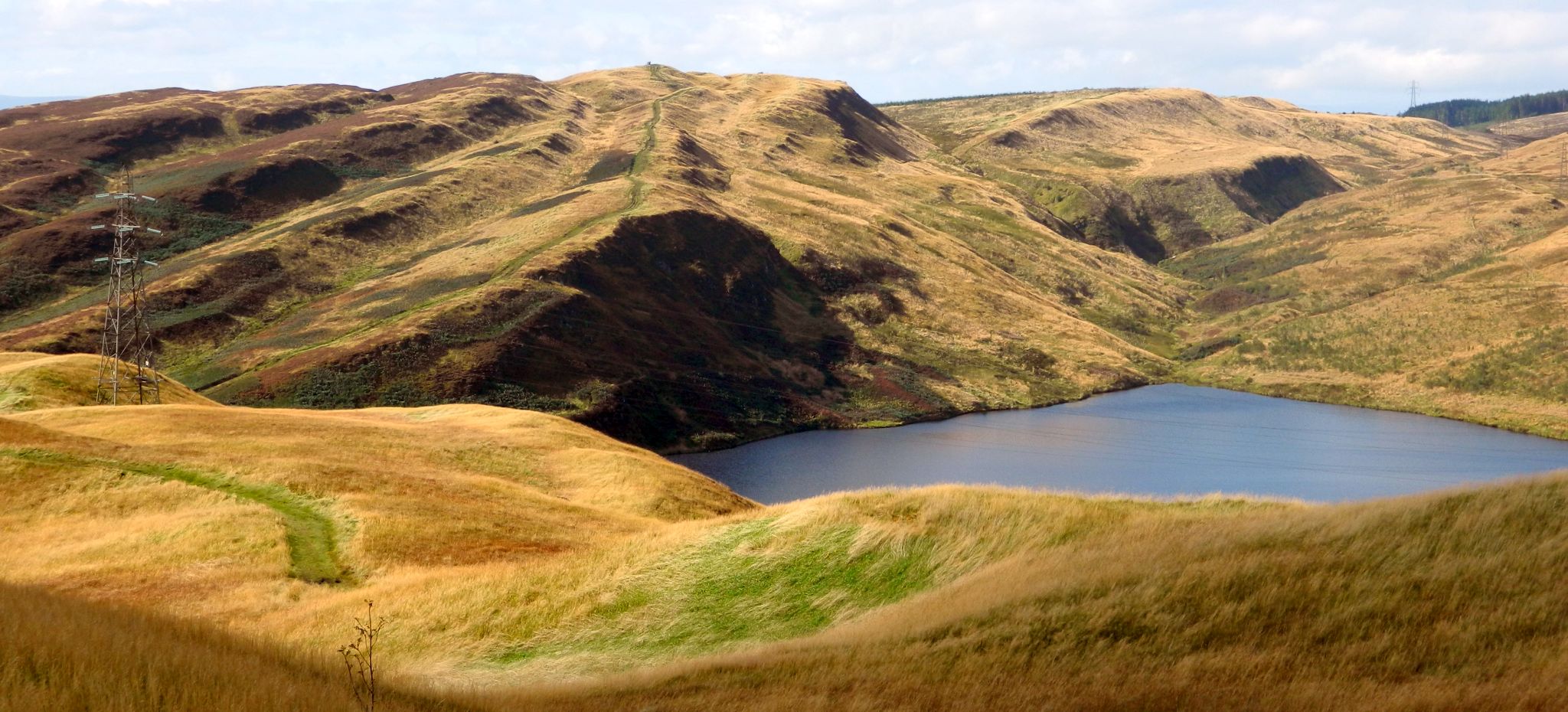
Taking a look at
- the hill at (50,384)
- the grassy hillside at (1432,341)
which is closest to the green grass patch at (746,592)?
the hill at (50,384)

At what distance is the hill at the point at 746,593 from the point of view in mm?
13884

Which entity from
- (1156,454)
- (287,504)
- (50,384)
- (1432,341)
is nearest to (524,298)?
(50,384)

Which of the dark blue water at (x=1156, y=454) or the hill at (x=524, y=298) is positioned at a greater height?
the hill at (x=524, y=298)

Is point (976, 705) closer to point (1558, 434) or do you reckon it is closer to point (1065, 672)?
point (1065, 672)

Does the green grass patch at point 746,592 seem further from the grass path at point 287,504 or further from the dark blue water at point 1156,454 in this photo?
the dark blue water at point 1156,454

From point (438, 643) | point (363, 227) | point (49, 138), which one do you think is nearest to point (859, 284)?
point (363, 227)

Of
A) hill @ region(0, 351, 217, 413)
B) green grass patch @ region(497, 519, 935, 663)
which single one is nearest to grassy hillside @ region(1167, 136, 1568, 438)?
green grass patch @ region(497, 519, 935, 663)

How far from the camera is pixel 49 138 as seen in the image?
182 metres

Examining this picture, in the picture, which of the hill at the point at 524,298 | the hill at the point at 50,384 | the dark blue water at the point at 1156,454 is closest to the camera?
the hill at the point at 50,384

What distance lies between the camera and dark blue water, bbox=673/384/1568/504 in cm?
10156

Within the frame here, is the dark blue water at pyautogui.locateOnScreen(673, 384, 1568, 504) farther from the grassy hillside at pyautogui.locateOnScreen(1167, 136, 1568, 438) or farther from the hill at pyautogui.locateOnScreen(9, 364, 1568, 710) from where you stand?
the hill at pyautogui.locateOnScreen(9, 364, 1568, 710)

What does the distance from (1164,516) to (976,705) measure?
12872mm

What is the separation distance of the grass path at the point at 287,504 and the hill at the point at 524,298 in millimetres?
68027

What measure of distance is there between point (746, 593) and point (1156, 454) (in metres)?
103
